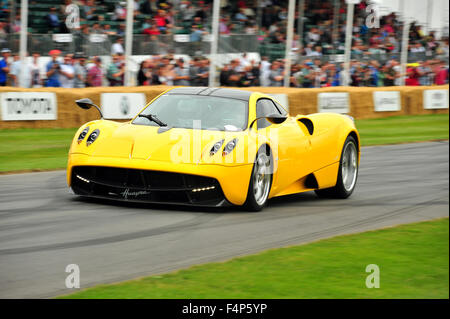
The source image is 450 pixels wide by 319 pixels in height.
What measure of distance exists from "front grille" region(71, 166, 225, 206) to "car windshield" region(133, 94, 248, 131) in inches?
32.8

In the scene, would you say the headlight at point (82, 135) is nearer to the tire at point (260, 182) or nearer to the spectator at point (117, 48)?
the tire at point (260, 182)

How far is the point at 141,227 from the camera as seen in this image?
738cm

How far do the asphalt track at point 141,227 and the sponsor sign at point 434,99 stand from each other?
17.5m

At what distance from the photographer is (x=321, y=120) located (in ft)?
34.0

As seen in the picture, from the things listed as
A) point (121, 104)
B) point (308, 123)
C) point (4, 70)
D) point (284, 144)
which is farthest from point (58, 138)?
point (284, 144)

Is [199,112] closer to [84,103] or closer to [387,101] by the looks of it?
[84,103]

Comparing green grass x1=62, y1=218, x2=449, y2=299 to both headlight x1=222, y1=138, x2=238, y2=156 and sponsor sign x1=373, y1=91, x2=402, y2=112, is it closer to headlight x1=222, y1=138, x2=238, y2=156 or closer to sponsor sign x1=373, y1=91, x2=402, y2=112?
headlight x1=222, y1=138, x2=238, y2=156

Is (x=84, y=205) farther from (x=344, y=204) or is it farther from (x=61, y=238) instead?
(x=344, y=204)

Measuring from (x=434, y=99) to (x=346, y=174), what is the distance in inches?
753

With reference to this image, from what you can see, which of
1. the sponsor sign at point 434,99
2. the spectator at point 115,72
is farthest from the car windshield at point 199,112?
the sponsor sign at point 434,99

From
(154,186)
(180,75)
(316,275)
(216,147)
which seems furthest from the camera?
(180,75)
